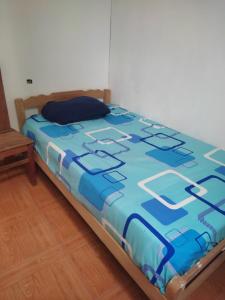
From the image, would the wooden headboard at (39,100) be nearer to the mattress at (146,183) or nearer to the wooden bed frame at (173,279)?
the mattress at (146,183)

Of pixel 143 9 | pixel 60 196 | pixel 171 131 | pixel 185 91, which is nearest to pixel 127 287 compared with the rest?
pixel 60 196

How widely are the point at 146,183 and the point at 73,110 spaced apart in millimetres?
1251

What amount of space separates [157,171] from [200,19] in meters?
1.35

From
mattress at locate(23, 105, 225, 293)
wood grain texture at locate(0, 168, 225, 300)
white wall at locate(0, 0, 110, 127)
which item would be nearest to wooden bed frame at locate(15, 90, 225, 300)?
mattress at locate(23, 105, 225, 293)

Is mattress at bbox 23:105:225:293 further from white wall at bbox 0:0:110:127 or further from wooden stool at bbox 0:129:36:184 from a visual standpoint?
white wall at bbox 0:0:110:127

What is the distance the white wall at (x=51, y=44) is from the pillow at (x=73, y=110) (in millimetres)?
320

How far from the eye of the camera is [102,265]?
1.55 metres

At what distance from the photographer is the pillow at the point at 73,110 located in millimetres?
2289

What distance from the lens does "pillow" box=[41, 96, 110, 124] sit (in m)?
2.29

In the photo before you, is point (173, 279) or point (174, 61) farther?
point (174, 61)

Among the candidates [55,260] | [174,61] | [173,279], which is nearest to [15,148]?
[55,260]

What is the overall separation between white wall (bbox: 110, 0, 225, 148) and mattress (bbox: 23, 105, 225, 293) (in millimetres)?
236

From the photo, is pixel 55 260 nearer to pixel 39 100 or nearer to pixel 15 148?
pixel 15 148

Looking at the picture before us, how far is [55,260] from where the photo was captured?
5.15 feet
